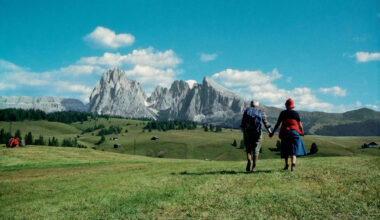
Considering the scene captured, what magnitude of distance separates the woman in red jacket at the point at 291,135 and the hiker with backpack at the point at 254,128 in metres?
1.04

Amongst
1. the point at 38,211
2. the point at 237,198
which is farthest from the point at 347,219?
the point at 38,211

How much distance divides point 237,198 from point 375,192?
471 centimetres

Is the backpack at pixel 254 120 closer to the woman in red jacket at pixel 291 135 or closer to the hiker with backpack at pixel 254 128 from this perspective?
the hiker with backpack at pixel 254 128

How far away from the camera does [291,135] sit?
14539 mm

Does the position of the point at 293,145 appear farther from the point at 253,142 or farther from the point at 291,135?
the point at 253,142

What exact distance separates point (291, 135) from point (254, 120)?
2.16 meters

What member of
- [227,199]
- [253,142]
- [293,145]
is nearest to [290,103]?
[293,145]

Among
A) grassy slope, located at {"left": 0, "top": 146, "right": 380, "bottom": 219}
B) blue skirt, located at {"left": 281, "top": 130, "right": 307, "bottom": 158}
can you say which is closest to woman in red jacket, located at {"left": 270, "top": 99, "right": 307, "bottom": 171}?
blue skirt, located at {"left": 281, "top": 130, "right": 307, "bottom": 158}

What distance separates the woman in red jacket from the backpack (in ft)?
4.39

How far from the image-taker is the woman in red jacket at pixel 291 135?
14328 millimetres

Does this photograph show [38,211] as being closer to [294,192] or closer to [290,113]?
[294,192]

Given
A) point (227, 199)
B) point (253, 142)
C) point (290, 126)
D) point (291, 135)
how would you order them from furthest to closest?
1. point (253, 142)
2. point (290, 126)
3. point (291, 135)
4. point (227, 199)

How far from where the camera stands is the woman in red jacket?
14.3 meters

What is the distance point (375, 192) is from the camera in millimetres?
8961
